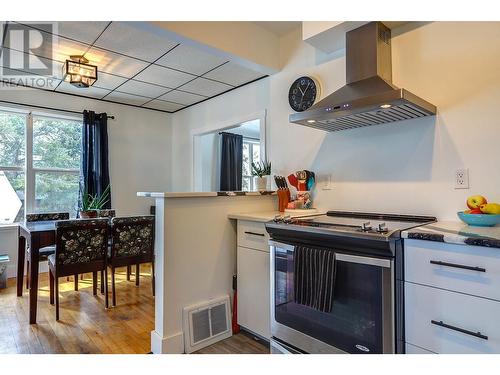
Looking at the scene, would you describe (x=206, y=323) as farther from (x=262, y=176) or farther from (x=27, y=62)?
(x=27, y=62)

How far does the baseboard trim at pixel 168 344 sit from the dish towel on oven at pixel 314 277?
2.81 ft

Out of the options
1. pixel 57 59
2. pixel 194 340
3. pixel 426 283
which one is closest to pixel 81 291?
pixel 194 340

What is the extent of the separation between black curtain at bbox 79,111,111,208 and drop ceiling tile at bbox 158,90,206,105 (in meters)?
0.95

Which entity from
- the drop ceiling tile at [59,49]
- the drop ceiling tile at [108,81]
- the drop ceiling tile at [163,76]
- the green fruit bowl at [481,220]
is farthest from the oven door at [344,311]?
the drop ceiling tile at [108,81]

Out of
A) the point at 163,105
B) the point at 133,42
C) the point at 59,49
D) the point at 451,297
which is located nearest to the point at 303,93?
the point at 133,42

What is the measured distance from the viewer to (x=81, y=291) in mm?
3213

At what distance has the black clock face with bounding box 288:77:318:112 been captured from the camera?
254cm

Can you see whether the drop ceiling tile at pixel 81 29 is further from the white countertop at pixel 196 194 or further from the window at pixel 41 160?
the window at pixel 41 160

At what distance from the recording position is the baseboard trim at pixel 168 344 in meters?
1.92

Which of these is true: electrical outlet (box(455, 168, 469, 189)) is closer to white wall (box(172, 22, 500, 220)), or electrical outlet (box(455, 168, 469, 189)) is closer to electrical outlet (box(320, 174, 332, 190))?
white wall (box(172, 22, 500, 220))

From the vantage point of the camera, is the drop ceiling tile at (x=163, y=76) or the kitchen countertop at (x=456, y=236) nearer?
the kitchen countertop at (x=456, y=236)

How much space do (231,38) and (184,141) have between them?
8.45ft

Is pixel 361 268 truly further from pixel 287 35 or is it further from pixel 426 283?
pixel 287 35

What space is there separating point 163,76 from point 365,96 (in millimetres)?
2524
